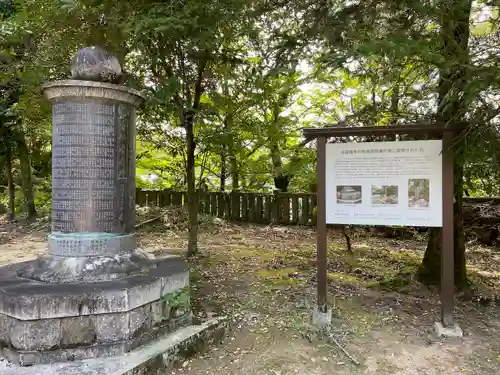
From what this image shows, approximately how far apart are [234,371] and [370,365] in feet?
3.70

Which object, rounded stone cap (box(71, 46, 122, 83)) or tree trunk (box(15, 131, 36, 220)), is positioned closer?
rounded stone cap (box(71, 46, 122, 83))

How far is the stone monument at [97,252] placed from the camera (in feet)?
9.93

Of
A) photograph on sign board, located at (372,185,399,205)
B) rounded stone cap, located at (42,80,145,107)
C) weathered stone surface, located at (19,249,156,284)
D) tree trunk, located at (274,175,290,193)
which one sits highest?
rounded stone cap, located at (42,80,145,107)

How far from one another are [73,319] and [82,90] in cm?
198

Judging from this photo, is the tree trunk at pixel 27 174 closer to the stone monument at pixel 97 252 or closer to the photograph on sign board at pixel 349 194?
the stone monument at pixel 97 252

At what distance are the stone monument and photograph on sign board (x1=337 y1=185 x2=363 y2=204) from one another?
1792 mm

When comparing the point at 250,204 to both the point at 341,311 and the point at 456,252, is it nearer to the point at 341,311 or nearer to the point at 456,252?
the point at 456,252

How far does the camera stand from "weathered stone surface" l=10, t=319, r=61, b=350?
9.61ft

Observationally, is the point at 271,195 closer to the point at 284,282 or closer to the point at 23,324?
the point at 284,282

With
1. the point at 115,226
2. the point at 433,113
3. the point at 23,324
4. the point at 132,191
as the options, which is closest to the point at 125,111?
the point at 132,191

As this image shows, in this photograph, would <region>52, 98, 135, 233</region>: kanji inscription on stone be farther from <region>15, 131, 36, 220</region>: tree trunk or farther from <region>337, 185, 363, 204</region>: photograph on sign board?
<region>15, 131, 36, 220</region>: tree trunk

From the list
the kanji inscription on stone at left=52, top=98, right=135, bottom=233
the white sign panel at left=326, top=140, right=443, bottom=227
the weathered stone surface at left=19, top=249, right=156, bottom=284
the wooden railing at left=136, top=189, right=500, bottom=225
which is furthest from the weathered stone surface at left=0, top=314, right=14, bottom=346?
the wooden railing at left=136, top=189, right=500, bottom=225

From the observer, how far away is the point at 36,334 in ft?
9.64

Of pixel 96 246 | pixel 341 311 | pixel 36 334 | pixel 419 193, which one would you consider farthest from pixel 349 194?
pixel 36 334
